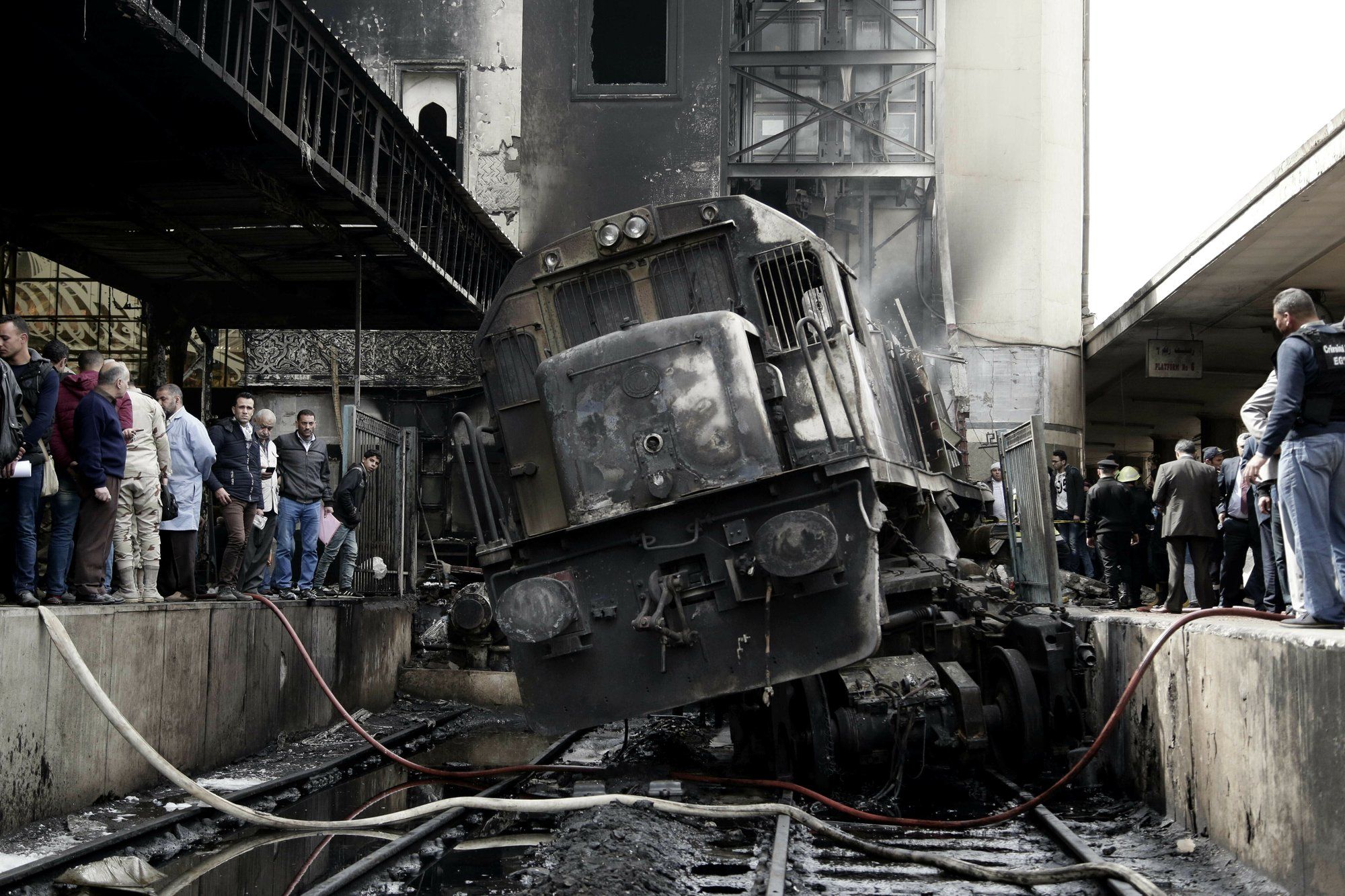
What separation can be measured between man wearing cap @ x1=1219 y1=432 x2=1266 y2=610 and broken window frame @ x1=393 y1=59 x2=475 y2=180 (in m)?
13.7

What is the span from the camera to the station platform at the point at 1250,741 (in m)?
4.61

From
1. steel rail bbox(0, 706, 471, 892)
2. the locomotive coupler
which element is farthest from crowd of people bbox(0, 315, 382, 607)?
the locomotive coupler

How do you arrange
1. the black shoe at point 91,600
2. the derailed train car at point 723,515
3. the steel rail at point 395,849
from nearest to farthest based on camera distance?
the steel rail at point 395,849 < the derailed train car at point 723,515 < the black shoe at point 91,600

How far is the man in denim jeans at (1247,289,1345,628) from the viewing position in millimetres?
5922

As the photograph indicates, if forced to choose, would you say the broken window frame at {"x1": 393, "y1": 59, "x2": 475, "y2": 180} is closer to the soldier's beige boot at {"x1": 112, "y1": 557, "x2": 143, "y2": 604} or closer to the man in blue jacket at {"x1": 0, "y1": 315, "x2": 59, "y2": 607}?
the soldier's beige boot at {"x1": 112, "y1": 557, "x2": 143, "y2": 604}

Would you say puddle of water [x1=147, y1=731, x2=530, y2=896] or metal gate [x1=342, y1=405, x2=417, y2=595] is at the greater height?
metal gate [x1=342, y1=405, x2=417, y2=595]

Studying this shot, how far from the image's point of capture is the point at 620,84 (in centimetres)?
2211

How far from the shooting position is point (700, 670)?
7.17 m

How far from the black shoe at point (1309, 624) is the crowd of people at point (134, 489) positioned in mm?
6609

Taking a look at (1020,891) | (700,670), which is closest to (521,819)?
(700,670)

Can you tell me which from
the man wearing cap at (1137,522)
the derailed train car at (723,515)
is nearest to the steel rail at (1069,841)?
the derailed train car at (723,515)

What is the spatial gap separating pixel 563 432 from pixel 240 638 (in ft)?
10.7

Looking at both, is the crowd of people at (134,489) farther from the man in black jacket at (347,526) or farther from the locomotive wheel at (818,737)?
the locomotive wheel at (818,737)

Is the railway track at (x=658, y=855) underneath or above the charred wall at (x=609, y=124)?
underneath
